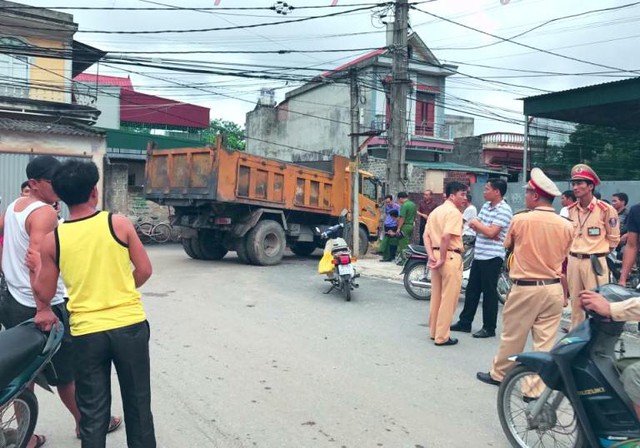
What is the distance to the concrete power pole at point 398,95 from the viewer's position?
15.5 m

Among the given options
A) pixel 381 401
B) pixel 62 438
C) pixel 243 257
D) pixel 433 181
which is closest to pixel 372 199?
pixel 243 257

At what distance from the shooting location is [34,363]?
329 cm

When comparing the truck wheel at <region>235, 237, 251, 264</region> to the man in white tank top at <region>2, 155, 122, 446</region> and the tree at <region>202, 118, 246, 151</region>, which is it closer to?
the man in white tank top at <region>2, 155, 122, 446</region>

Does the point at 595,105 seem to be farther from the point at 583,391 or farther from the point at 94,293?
the point at 94,293

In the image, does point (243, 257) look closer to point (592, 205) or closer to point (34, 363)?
point (592, 205)

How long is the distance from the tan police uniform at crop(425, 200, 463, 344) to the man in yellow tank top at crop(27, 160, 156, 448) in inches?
160

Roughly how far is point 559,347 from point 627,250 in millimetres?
3129

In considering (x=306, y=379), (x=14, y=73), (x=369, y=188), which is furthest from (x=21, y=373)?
(x=14, y=73)

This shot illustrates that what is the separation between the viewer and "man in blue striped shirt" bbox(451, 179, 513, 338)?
655 cm

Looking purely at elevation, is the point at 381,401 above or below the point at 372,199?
below

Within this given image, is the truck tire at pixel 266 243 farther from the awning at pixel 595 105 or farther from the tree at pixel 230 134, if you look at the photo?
the tree at pixel 230 134

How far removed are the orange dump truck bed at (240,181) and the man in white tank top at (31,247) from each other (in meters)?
9.07

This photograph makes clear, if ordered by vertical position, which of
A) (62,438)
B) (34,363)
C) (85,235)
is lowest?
(62,438)

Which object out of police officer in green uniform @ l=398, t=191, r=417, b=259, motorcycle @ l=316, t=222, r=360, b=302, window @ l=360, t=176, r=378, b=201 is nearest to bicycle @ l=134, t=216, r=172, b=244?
window @ l=360, t=176, r=378, b=201
